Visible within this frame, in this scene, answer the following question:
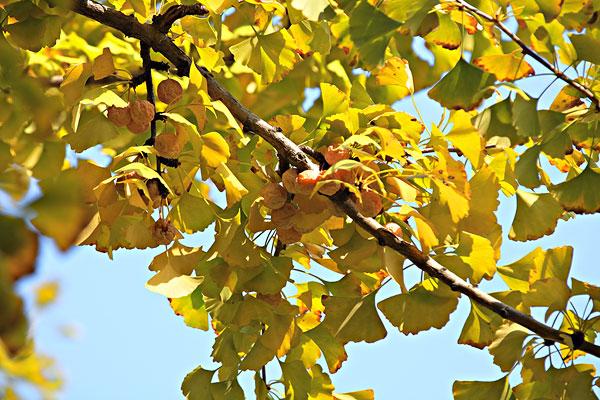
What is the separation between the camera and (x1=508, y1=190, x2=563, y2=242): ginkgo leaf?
1.04m

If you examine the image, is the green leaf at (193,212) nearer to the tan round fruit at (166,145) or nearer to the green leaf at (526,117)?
the tan round fruit at (166,145)

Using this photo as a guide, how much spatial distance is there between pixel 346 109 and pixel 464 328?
0.32 metres

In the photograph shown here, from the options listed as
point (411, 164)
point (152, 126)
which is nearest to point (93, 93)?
point (152, 126)

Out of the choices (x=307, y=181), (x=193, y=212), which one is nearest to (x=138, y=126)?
(x=193, y=212)

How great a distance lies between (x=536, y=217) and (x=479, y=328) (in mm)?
158

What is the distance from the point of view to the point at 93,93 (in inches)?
37.4

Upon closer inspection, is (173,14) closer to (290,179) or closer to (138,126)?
(138,126)

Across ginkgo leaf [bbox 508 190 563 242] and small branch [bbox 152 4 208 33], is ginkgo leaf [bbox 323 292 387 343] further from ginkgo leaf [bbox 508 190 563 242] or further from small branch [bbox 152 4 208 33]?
small branch [bbox 152 4 208 33]

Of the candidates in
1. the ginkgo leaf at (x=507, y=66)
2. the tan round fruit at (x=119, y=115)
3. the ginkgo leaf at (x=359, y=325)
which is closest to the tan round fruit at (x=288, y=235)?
the ginkgo leaf at (x=359, y=325)

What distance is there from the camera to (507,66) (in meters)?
1.06

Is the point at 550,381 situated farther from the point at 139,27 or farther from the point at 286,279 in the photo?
the point at 139,27

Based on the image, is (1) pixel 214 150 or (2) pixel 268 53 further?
(2) pixel 268 53

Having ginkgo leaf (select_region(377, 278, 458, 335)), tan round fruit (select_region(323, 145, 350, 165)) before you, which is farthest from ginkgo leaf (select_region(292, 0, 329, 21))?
ginkgo leaf (select_region(377, 278, 458, 335))

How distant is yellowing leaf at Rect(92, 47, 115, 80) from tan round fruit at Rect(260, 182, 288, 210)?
0.78ft
